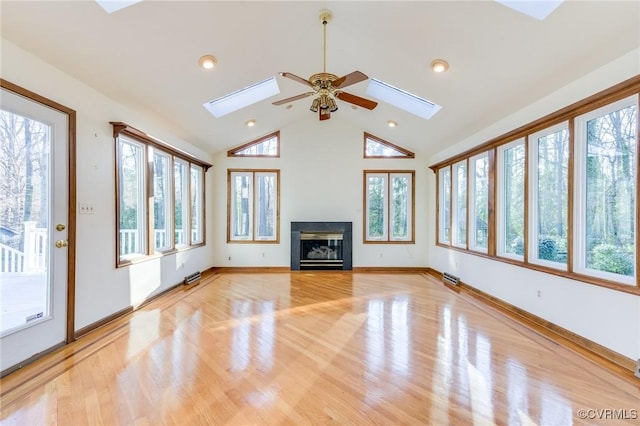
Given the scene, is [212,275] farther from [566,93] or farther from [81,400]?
[566,93]

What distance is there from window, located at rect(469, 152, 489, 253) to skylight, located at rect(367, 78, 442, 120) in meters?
1.13

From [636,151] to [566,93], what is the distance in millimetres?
964

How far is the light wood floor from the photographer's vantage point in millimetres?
1899

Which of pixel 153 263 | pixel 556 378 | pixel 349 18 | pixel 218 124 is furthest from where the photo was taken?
pixel 218 124

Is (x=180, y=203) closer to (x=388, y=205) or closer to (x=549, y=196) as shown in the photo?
(x=388, y=205)

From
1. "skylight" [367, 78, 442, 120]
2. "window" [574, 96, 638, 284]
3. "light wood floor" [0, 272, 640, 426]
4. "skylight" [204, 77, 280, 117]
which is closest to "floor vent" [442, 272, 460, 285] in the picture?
"light wood floor" [0, 272, 640, 426]

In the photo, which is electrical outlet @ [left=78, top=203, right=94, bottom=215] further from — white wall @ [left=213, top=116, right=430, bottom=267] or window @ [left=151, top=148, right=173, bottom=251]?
white wall @ [left=213, top=116, right=430, bottom=267]

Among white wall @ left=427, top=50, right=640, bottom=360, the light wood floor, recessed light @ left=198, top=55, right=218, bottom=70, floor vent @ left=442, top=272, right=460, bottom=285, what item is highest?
recessed light @ left=198, top=55, right=218, bottom=70

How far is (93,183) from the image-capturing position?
127 inches

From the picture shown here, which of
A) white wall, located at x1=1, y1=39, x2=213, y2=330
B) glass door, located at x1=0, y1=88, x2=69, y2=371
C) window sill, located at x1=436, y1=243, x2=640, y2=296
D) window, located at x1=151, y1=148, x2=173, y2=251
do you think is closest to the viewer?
glass door, located at x1=0, y1=88, x2=69, y2=371

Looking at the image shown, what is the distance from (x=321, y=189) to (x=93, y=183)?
14.3 feet

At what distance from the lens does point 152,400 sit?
2.02m

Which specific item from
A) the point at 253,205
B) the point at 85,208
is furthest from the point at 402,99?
the point at 85,208

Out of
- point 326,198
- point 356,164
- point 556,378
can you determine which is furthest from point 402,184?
point 556,378
